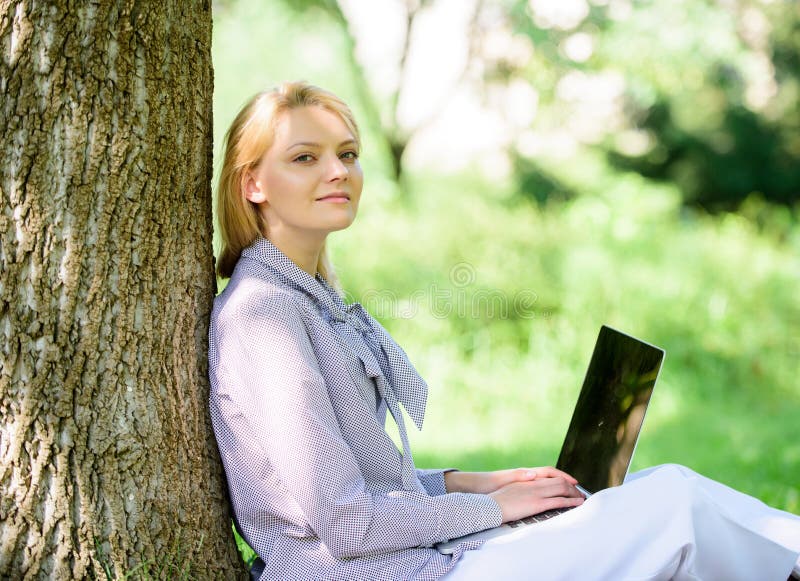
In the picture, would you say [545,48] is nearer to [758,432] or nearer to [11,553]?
[758,432]

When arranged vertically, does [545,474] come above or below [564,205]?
below

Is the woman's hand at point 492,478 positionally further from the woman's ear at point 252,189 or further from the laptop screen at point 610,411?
the woman's ear at point 252,189

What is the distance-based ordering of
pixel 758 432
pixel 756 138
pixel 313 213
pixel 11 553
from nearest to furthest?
pixel 11 553, pixel 313 213, pixel 758 432, pixel 756 138

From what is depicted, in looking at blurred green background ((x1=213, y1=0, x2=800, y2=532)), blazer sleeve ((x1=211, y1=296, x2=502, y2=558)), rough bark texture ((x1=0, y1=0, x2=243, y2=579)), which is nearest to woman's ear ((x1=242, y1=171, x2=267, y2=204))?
rough bark texture ((x1=0, y1=0, x2=243, y2=579))

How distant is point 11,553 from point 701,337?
232 inches

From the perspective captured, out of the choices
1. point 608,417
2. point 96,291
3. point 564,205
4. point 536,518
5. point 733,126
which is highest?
point 733,126

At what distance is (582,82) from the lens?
1101cm

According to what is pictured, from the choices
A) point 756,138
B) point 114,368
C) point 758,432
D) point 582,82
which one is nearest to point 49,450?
point 114,368

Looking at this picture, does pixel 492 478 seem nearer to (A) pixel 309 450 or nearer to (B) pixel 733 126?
(A) pixel 309 450

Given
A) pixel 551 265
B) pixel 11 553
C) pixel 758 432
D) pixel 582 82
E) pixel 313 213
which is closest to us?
pixel 11 553

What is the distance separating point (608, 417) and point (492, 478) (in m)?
0.40

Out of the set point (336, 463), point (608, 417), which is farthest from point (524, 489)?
point (336, 463)

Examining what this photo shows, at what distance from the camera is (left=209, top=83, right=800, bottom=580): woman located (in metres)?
2.13

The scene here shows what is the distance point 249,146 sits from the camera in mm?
2523
